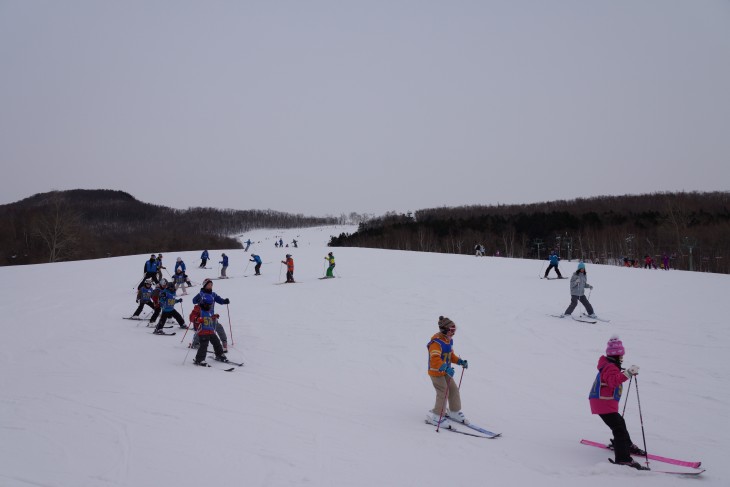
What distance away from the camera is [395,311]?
51.7 ft

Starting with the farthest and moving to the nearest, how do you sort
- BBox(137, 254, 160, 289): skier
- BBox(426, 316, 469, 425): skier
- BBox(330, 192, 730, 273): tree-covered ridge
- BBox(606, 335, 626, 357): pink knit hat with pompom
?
BBox(330, 192, 730, 273): tree-covered ridge
BBox(137, 254, 160, 289): skier
BBox(426, 316, 469, 425): skier
BBox(606, 335, 626, 357): pink knit hat with pompom

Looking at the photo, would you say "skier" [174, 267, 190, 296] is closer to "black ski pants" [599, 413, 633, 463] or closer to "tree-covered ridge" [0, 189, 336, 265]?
"black ski pants" [599, 413, 633, 463]

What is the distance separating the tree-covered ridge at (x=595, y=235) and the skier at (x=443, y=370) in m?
50.5

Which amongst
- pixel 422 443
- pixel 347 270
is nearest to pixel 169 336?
pixel 422 443

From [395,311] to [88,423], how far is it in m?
11.1

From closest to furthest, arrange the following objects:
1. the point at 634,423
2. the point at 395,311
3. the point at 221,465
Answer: the point at 221,465
the point at 634,423
the point at 395,311

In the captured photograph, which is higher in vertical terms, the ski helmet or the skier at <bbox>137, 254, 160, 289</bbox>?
the skier at <bbox>137, 254, 160, 289</bbox>

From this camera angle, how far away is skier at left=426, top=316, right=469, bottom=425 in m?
6.27

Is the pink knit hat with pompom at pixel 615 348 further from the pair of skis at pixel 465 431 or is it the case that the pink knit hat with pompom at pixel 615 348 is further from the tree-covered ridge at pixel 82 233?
the tree-covered ridge at pixel 82 233

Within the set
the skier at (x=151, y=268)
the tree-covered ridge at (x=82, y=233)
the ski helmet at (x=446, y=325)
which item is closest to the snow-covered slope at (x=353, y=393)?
the ski helmet at (x=446, y=325)

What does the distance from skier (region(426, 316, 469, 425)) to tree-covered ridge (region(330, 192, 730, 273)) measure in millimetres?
50467

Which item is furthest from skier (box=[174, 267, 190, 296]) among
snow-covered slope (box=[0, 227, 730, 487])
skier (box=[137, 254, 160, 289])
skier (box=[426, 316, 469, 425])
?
skier (box=[426, 316, 469, 425])

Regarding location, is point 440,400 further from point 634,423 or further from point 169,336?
point 169,336

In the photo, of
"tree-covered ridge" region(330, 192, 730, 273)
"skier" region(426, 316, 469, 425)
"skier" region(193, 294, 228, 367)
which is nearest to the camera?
"skier" region(426, 316, 469, 425)
